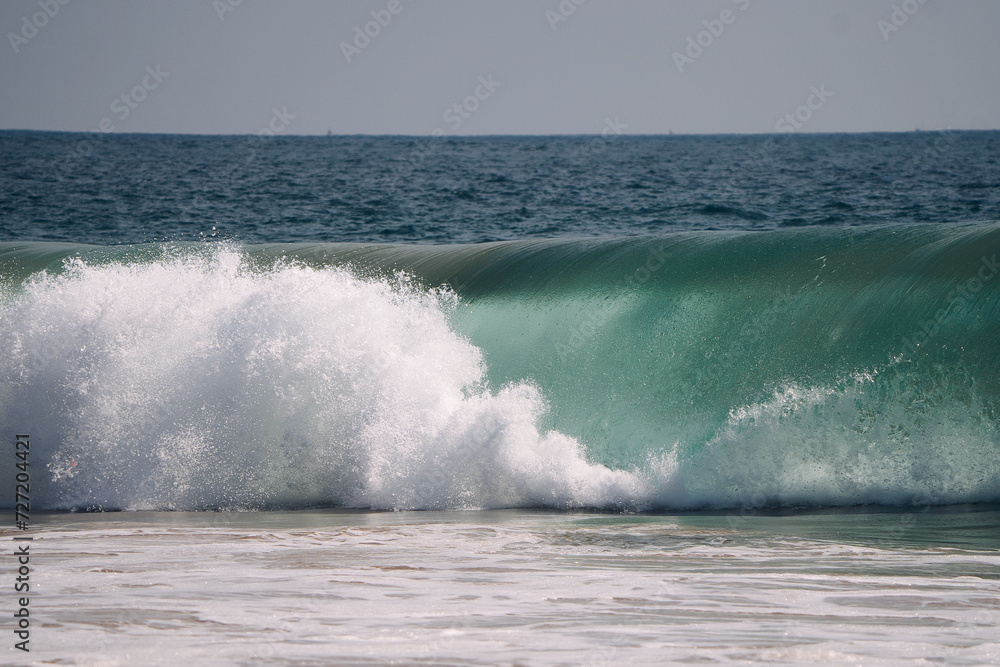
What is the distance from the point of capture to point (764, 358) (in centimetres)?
677

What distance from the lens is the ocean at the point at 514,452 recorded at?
3.73 metres

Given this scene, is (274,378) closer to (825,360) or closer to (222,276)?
(222,276)

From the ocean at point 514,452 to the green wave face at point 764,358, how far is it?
0.07 ft

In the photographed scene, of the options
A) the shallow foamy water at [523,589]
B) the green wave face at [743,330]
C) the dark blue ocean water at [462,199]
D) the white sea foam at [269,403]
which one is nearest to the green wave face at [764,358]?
the green wave face at [743,330]

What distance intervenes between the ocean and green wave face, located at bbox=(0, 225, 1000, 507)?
2cm

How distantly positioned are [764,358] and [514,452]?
6.26 feet

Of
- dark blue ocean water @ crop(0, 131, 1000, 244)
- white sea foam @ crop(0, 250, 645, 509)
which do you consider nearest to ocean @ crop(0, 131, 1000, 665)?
white sea foam @ crop(0, 250, 645, 509)

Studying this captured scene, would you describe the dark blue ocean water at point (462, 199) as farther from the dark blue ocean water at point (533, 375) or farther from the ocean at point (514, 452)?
the ocean at point (514, 452)

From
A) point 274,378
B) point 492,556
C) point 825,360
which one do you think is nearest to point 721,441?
point 825,360

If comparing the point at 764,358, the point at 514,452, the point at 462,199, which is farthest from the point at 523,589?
the point at 462,199

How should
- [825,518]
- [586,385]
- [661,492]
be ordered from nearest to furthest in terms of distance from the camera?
[825,518] → [661,492] → [586,385]

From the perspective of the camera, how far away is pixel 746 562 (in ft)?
15.3

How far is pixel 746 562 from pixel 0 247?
904 cm

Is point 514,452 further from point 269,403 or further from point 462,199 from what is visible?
point 462,199
